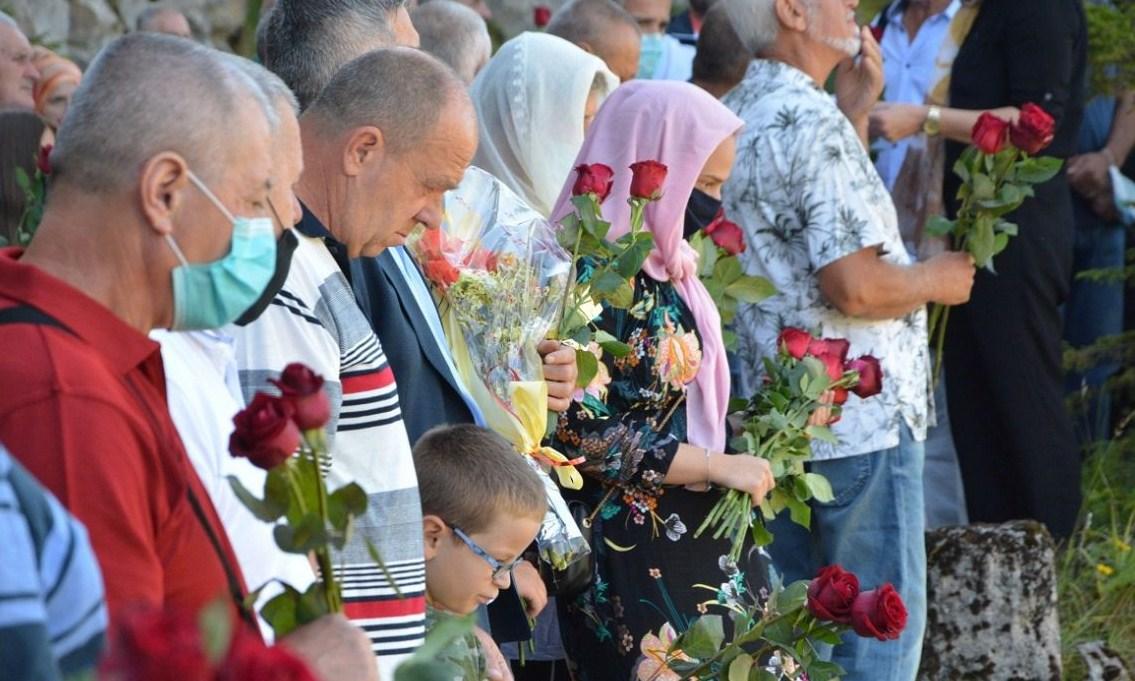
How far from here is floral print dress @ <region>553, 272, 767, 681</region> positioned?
3809 millimetres

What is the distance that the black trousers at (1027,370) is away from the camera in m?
6.04

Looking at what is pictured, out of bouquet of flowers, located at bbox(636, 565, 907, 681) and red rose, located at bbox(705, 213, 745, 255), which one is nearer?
bouquet of flowers, located at bbox(636, 565, 907, 681)

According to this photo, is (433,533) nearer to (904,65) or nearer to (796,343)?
(796,343)

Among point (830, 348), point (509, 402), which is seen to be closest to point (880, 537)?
point (830, 348)

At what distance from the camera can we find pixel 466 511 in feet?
10.0

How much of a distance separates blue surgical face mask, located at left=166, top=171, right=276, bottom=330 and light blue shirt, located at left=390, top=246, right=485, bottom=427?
1.10m

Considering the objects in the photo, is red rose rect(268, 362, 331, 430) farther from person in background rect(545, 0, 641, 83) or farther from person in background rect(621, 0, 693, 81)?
person in background rect(621, 0, 693, 81)

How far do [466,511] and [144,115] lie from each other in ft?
3.96

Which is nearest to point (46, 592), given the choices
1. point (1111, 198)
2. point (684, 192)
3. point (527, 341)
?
point (527, 341)

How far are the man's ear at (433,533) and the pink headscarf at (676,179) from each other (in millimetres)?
1064

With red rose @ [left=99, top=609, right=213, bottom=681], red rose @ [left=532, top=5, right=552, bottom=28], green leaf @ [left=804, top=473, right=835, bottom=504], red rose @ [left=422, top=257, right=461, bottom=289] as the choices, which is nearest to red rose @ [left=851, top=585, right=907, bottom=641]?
red rose @ [left=422, top=257, right=461, bottom=289]

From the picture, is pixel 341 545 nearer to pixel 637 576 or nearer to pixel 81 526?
pixel 81 526

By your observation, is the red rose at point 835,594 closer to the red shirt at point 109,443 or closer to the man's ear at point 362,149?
the man's ear at point 362,149

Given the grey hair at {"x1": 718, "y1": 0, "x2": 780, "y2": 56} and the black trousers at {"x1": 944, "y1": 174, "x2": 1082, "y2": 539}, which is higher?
the grey hair at {"x1": 718, "y1": 0, "x2": 780, "y2": 56}
